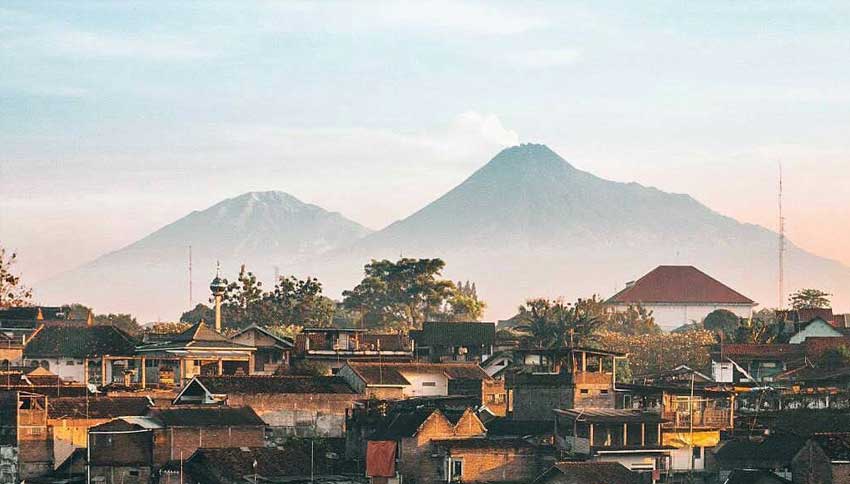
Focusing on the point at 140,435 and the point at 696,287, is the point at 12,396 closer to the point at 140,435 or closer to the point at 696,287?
the point at 140,435

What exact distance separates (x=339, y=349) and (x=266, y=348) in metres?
3.60

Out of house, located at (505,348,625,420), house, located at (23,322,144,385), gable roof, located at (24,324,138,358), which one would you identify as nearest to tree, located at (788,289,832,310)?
gable roof, located at (24,324,138,358)

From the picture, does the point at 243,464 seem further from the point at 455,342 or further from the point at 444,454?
the point at 455,342

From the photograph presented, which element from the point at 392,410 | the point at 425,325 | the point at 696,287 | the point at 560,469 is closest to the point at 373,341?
the point at 425,325

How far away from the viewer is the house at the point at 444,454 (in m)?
60.2

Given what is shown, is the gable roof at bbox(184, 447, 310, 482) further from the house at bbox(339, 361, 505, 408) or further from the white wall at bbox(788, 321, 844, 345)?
the white wall at bbox(788, 321, 844, 345)

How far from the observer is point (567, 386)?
6650 centimetres

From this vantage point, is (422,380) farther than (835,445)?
Yes

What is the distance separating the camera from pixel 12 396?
66.8 metres

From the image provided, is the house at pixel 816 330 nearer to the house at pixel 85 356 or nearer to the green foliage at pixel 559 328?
the green foliage at pixel 559 328

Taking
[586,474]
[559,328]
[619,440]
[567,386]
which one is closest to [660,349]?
[559,328]

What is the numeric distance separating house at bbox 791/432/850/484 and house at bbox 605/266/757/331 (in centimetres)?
9434

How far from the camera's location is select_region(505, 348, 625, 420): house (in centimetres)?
6650

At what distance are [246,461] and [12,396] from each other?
11351mm
